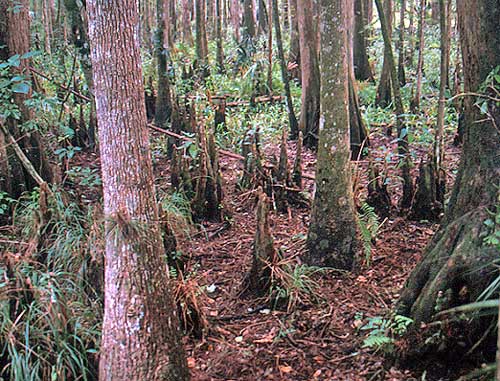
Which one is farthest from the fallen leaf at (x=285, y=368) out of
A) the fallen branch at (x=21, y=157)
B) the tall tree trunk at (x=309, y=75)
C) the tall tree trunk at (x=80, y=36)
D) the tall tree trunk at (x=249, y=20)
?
the tall tree trunk at (x=249, y=20)

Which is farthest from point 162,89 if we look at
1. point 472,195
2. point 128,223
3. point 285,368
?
point 472,195

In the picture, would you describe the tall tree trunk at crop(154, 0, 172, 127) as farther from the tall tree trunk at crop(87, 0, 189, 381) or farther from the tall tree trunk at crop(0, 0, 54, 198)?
the tall tree trunk at crop(87, 0, 189, 381)

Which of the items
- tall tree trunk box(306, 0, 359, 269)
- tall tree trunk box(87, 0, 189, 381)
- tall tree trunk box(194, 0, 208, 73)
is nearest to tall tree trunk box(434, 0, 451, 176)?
tall tree trunk box(306, 0, 359, 269)

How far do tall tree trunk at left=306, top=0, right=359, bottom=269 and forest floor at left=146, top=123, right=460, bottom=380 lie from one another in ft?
0.71

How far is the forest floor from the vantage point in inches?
155

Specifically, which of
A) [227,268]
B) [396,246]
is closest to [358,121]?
[396,246]

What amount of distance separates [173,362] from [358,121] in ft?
19.3

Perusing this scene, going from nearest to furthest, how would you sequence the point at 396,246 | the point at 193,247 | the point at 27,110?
1. the point at 396,246
2. the point at 193,247
3. the point at 27,110

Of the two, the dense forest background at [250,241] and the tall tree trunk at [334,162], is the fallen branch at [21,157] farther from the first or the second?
the tall tree trunk at [334,162]

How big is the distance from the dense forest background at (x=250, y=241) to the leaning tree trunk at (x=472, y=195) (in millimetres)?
10

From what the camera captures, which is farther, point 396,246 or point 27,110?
point 27,110

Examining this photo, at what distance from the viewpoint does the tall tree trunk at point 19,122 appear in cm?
680

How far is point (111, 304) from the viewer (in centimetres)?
327

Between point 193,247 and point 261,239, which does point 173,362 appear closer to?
point 261,239
